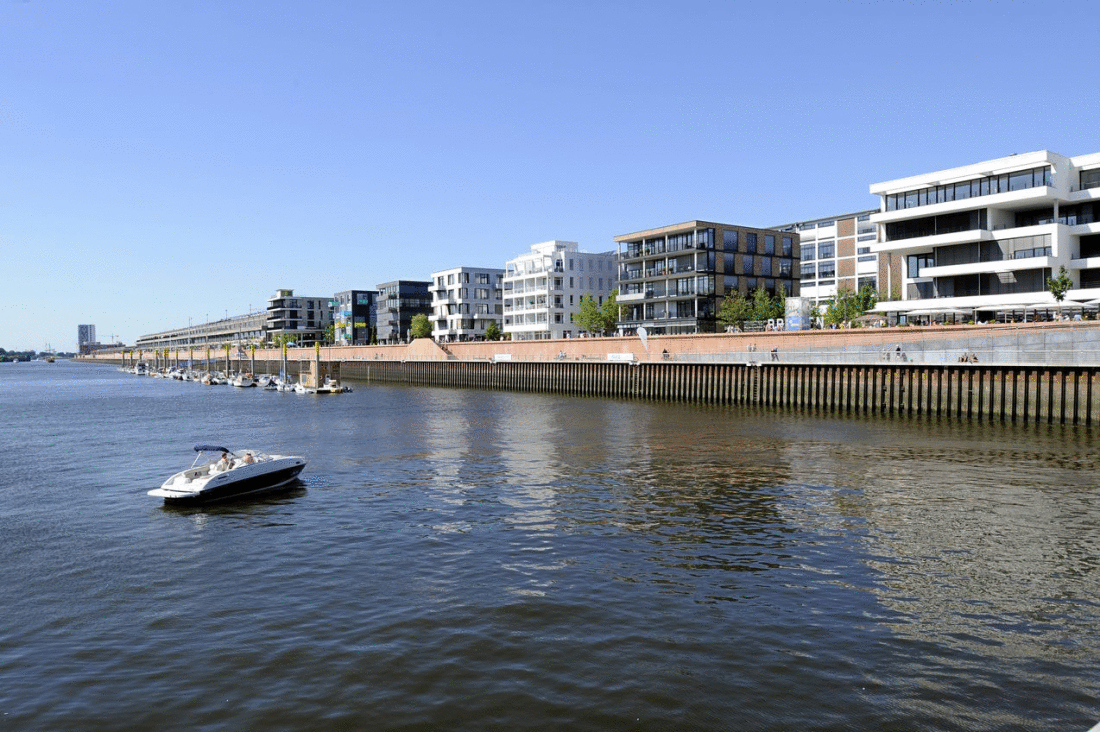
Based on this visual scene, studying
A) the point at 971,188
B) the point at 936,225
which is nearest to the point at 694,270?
the point at 936,225

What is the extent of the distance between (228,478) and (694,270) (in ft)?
311

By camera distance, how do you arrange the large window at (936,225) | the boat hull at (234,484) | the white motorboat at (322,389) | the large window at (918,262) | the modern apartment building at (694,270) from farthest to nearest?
1. the modern apartment building at (694,270)
2. the white motorboat at (322,389)
3. the large window at (918,262)
4. the large window at (936,225)
5. the boat hull at (234,484)

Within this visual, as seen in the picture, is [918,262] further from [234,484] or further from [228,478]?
[228,478]

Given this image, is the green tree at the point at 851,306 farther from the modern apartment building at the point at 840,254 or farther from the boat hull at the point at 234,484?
the boat hull at the point at 234,484

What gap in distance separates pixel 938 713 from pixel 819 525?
1292cm

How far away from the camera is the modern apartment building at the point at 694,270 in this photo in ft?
385

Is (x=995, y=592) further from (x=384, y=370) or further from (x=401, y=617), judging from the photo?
(x=384, y=370)

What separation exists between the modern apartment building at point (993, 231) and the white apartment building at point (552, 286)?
72.0 m

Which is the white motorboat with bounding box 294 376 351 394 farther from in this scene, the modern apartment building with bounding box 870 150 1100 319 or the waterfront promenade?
the modern apartment building with bounding box 870 150 1100 319

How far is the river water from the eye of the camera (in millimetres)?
13406

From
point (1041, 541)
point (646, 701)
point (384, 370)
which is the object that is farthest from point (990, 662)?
point (384, 370)

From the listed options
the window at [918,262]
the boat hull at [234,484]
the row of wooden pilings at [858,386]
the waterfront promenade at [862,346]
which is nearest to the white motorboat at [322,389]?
the waterfront promenade at [862,346]

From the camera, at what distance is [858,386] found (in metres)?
64.2

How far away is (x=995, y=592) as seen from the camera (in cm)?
1855
